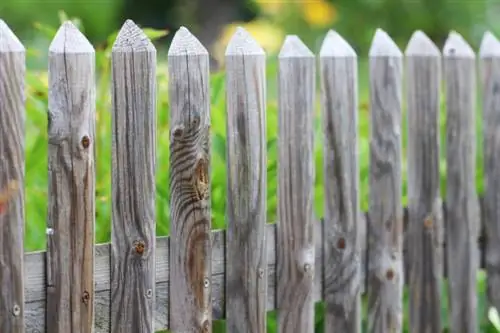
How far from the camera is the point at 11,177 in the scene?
7.20 ft

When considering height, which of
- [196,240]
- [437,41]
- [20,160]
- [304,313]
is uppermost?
[437,41]

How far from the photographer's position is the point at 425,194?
10.7 feet

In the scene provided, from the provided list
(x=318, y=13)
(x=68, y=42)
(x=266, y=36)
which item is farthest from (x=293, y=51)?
(x=318, y=13)

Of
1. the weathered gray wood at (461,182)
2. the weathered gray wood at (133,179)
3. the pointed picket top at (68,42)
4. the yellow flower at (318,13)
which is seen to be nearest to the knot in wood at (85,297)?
the weathered gray wood at (133,179)

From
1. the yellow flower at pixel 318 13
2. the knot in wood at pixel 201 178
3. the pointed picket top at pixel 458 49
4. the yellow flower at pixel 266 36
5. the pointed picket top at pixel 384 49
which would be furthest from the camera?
the yellow flower at pixel 318 13

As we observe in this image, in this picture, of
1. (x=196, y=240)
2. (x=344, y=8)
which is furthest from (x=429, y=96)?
(x=344, y=8)

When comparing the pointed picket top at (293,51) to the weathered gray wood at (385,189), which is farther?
the weathered gray wood at (385,189)

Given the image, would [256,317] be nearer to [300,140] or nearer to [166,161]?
[300,140]

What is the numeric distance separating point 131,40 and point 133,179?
1.09ft

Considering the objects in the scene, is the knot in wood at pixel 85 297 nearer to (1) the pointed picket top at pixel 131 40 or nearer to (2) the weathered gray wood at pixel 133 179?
(2) the weathered gray wood at pixel 133 179

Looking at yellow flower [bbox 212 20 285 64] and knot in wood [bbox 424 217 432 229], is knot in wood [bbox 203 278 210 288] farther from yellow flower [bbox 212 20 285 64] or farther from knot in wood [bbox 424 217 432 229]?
yellow flower [bbox 212 20 285 64]

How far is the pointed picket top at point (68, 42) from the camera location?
2248 millimetres

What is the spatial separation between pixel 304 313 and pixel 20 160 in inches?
41.2

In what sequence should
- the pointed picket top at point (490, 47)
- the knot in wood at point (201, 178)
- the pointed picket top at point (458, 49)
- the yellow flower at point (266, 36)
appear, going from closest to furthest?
the knot in wood at point (201, 178), the pointed picket top at point (458, 49), the pointed picket top at point (490, 47), the yellow flower at point (266, 36)
